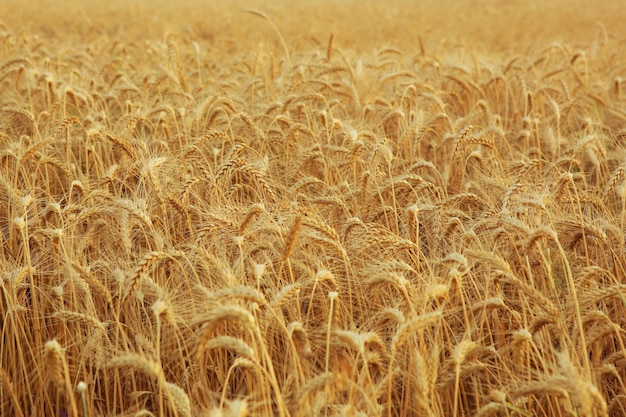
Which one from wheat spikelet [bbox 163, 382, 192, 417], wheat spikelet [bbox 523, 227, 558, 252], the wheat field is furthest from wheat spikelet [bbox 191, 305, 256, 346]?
wheat spikelet [bbox 523, 227, 558, 252]

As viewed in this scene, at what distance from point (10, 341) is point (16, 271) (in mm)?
252

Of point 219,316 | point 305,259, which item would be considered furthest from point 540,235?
point 219,316

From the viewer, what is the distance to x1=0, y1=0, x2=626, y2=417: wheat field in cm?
172

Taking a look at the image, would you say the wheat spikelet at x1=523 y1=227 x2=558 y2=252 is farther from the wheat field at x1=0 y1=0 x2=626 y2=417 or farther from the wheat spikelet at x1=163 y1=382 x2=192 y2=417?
the wheat spikelet at x1=163 y1=382 x2=192 y2=417

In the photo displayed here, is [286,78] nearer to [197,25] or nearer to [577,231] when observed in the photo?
[577,231]

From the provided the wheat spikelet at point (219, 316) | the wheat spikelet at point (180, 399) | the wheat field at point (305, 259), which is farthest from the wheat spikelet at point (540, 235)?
the wheat spikelet at point (180, 399)

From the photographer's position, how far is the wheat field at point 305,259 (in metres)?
1.72

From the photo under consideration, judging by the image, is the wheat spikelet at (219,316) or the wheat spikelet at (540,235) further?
the wheat spikelet at (540,235)

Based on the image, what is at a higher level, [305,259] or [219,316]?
[219,316]

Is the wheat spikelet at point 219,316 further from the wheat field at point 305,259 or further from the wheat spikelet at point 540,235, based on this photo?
the wheat spikelet at point 540,235

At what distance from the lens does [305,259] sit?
2336 mm

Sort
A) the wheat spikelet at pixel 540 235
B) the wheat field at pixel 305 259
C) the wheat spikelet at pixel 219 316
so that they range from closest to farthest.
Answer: the wheat spikelet at pixel 219 316 → the wheat field at pixel 305 259 → the wheat spikelet at pixel 540 235

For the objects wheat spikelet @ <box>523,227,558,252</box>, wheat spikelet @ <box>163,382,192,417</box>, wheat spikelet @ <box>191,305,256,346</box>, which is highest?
wheat spikelet @ <box>523,227,558,252</box>

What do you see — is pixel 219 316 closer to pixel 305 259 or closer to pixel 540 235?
pixel 305 259
